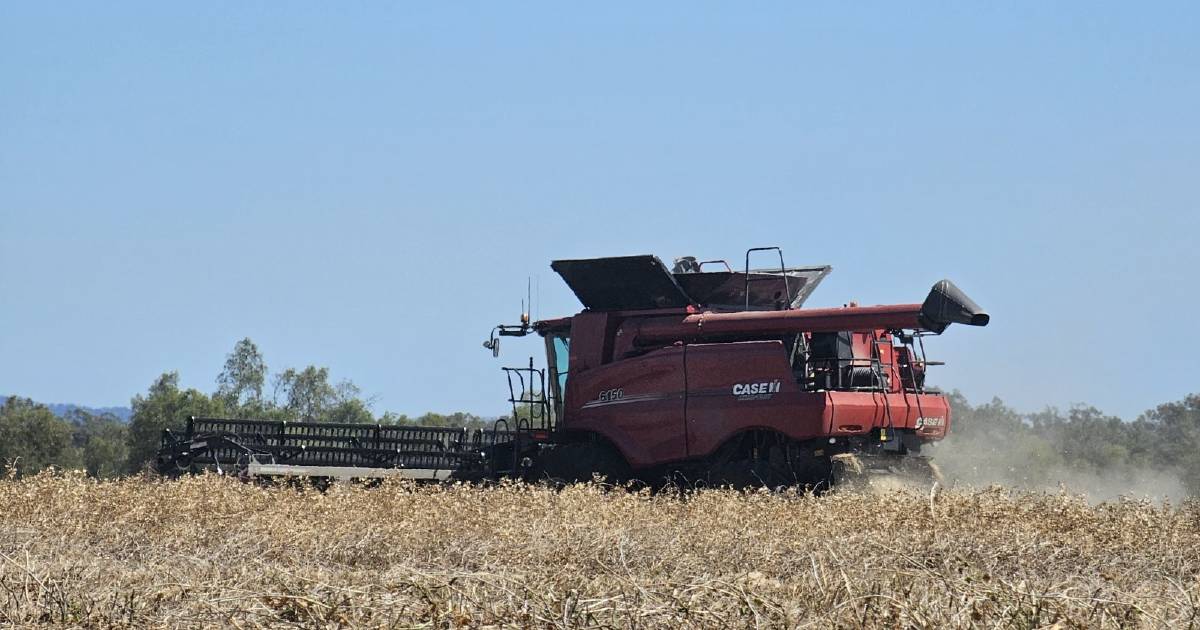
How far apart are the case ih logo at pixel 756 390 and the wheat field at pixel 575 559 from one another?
42.8 inches

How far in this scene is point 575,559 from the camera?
8.91 metres

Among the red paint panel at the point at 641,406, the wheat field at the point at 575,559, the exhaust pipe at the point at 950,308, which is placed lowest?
the wheat field at the point at 575,559

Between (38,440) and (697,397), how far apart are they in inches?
1332

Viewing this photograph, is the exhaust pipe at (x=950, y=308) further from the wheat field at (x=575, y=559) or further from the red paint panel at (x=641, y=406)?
the red paint panel at (x=641, y=406)

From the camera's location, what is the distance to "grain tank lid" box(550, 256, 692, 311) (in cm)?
1520

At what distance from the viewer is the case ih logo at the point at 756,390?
14172 mm

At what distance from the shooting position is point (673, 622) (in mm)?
5426

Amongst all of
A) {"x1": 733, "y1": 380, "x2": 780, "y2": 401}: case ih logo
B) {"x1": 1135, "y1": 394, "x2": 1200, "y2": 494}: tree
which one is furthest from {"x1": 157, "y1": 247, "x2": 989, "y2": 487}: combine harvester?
{"x1": 1135, "y1": 394, "x2": 1200, "y2": 494}: tree

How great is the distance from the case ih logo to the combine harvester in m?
0.01

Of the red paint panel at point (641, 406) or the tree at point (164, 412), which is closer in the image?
the red paint panel at point (641, 406)

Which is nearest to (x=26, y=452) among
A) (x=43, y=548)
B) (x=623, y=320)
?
(x=623, y=320)

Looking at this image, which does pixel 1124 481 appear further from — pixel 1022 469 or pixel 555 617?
pixel 555 617

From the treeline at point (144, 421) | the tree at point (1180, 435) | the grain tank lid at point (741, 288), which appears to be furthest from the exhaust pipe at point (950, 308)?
the treeline at point (144, 421)

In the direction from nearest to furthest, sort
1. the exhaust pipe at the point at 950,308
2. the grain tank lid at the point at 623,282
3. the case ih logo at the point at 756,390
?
the exhaust pipe at the point at 950,308, the case ih logo at the point at 756,390, the grain tank lid at the point at 623,282
